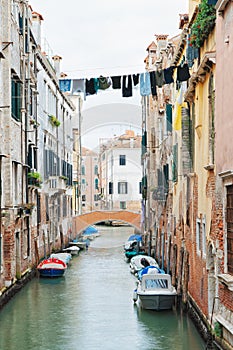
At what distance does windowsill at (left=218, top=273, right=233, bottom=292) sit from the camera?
8.20 m

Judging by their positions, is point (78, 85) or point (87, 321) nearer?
point (87, 321)

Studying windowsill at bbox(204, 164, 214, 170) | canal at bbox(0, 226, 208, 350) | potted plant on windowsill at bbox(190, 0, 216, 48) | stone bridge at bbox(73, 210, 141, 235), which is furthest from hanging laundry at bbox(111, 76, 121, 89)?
stone bridge at bbox(73, 210, 141, 235)

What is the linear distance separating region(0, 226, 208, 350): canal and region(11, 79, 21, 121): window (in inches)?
170

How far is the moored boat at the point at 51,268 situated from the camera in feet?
64.2

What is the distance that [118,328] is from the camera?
12.4 meters

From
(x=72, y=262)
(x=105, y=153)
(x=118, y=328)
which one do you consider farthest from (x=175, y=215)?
(x=105, y=153)

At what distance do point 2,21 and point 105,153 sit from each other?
3366 centimetres

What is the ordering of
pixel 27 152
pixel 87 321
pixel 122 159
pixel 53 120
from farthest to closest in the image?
pixel 122 159, pixel 53 120, pixel 27 152, pixel 87 321

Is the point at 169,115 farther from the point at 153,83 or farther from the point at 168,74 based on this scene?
the point at 168,74

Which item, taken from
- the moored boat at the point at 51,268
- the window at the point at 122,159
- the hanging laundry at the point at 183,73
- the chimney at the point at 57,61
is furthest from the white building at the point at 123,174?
the hanging laundry at the point at 183,73

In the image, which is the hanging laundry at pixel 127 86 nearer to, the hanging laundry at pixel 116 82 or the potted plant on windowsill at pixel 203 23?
the hanging laundry at pixel 116 82

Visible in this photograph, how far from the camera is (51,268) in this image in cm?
1962

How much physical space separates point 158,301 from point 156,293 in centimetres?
17

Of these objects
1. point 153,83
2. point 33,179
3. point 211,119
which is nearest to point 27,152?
point 33,179
